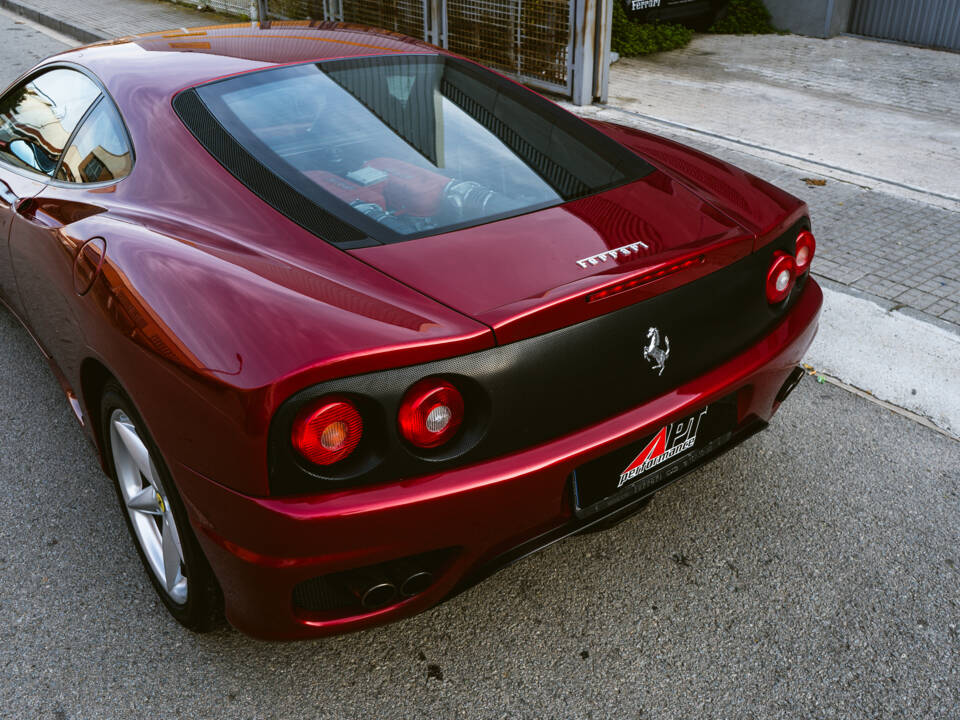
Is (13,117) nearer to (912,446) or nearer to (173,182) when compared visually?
(173,182)

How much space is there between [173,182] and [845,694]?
2.20 m

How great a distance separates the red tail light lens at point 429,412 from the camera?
1.81 meters

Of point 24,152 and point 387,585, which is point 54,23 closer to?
point 24,152

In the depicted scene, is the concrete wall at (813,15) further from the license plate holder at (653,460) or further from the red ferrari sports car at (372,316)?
the license plate holder at (653,460)

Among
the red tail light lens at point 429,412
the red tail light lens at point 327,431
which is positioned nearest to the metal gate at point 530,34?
the red tail light lens at point 429,412

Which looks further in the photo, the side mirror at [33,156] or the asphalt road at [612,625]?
the side mirror at [33,156]

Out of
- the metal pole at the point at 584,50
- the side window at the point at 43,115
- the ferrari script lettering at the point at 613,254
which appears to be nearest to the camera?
the ferrari script lettering at the point at 613,254

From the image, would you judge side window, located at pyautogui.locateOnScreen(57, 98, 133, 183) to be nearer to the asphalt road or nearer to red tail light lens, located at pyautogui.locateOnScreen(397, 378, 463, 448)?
the asphalt road

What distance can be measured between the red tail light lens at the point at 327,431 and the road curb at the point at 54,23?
10.7 m

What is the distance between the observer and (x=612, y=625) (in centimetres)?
238

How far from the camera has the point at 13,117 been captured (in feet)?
11.0

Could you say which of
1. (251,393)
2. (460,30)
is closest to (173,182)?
(251,393)

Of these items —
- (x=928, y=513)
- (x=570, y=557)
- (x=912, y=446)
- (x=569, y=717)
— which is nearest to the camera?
(x=569, y=717)

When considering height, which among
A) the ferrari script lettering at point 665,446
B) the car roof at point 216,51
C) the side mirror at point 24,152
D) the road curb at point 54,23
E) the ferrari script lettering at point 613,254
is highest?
the car roof at point 216,51
